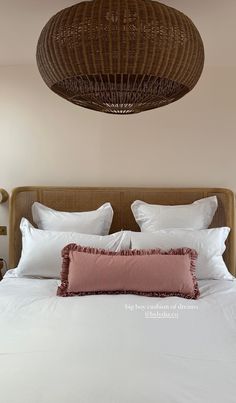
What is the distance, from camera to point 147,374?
1.34 metres

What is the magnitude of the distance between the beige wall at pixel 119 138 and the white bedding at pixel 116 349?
44.1 inches

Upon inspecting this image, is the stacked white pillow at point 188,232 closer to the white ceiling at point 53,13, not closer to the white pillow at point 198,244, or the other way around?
the white pillow at point 198,244

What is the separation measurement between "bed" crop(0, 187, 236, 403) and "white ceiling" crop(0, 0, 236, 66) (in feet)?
5.02

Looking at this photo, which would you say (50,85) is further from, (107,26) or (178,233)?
(178,233)

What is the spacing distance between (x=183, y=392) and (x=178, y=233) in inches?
54.9

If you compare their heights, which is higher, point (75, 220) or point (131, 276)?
point (75, 220)

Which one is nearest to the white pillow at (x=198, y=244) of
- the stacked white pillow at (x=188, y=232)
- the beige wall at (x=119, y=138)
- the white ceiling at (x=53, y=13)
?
the stacked white pillow at (x=188, y=232)

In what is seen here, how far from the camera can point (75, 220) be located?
278 centimetres

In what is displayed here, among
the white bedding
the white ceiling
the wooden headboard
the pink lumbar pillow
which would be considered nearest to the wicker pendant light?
the white ceiling

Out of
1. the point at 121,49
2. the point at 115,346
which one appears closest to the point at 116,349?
the point at 115,346

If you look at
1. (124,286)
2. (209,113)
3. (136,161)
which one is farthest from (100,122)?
(124,286)

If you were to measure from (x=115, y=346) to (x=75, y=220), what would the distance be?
4.41 ft

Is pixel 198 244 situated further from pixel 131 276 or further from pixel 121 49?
pixel 121 49

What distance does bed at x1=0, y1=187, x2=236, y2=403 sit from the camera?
4.09 ft
